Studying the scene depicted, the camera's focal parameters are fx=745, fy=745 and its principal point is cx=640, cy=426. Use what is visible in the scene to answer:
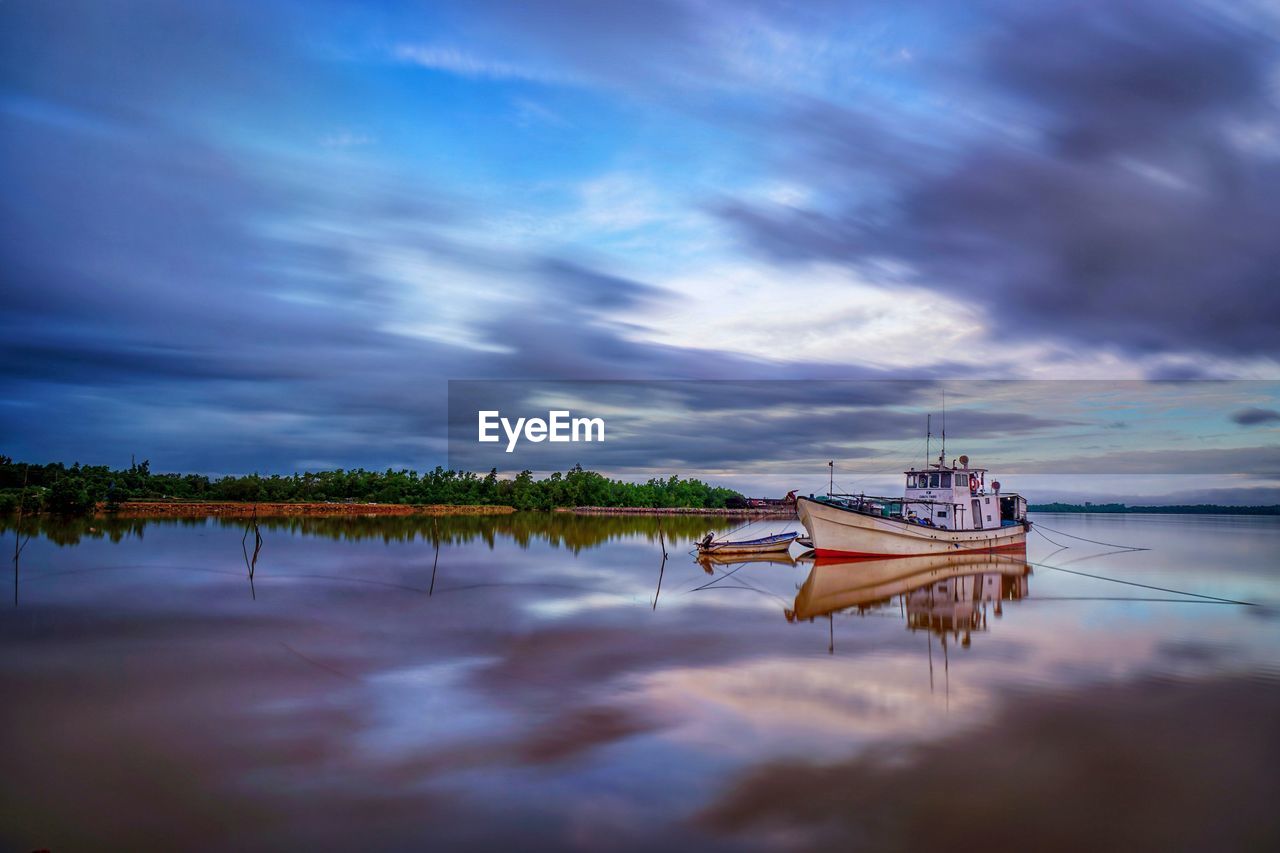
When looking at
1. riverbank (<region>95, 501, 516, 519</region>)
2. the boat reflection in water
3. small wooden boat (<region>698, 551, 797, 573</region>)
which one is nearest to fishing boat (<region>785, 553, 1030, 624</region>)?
the boat reflection in water

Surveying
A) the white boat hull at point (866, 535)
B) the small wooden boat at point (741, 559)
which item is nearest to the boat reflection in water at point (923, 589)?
the white boat hull at point (866, 535)

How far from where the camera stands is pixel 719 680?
11953 millimetres

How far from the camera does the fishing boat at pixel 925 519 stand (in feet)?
98.1

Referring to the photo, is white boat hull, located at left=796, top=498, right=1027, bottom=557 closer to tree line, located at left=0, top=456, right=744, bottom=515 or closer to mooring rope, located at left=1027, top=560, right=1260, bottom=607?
mooring rope, located at left=1027, top=560, right=1260, bottom=607

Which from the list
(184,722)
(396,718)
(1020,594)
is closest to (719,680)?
(396,718)

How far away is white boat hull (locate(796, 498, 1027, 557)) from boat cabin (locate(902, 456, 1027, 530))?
0.94 metres

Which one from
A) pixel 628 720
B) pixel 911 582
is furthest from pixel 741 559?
pixel 628 720

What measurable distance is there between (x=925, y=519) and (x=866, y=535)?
454 centimetres

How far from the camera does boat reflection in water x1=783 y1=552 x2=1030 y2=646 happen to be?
735 inches

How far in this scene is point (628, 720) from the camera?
32.1 ft

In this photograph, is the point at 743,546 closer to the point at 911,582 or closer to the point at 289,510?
the point at 911,582

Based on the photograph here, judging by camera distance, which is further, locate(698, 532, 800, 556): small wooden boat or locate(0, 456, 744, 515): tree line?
locate(0, 456, 744, 515): tree line

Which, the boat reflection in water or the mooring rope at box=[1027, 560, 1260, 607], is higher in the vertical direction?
the boat reflection in water

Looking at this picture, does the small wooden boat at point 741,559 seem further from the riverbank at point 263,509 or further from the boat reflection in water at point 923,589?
the riverbank at point 263,509
